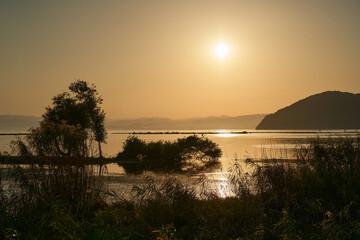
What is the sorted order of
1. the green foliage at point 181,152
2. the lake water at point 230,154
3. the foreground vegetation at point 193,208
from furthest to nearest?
the green foliage at point 181,152 → the lake water at point 230,154 → the foreground vegetation at point 193,208

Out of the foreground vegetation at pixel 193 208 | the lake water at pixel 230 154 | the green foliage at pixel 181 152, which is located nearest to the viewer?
the foreground vegetation at pixel 193 208

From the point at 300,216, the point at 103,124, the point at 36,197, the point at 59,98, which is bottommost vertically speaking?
the point at 300,216

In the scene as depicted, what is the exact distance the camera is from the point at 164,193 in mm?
10664

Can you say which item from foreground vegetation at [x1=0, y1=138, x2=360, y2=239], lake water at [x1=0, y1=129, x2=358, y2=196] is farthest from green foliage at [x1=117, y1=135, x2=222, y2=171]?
foreground vegetation at [x1=0, y1=138, x2=360, y2=239]

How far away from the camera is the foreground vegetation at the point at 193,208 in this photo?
7863 mm

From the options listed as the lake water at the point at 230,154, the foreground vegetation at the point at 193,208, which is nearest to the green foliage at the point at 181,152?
the lake water at the point at 230,154

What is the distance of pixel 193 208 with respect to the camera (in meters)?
9.53

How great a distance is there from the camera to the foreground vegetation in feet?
25.8

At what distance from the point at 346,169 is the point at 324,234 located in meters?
5.46

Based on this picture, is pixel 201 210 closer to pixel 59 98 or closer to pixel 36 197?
pixel 36 197

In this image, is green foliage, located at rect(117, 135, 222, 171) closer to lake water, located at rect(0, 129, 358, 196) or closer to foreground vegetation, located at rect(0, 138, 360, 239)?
lake water, located at rect(0, 129, 358, 196)

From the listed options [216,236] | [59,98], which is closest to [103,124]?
[59,98]

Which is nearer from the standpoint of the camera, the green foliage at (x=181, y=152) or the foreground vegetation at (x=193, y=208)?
the foreground vegetation at (x=193, y=208)

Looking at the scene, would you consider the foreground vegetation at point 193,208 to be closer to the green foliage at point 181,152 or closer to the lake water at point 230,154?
the lake water at point 230,154
